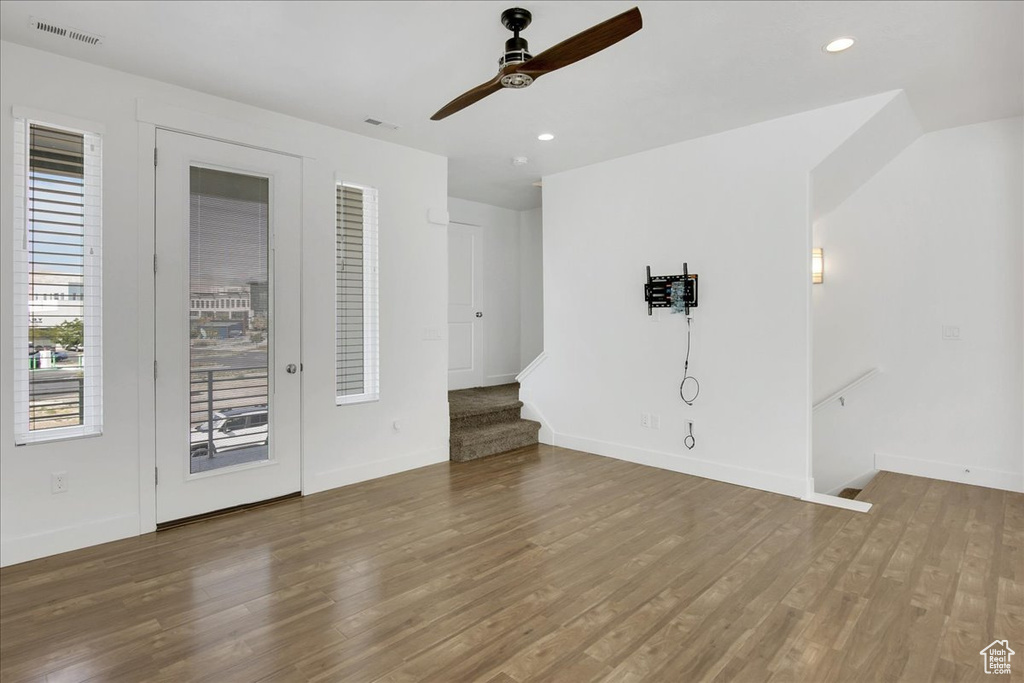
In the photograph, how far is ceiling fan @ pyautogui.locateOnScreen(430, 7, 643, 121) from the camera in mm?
2059

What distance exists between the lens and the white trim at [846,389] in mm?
4625

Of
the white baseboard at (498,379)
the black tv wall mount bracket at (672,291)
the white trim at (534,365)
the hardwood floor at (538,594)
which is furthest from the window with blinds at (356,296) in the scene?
the white baseboard at (498,379)

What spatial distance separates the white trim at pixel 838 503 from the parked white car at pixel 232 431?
4.06 m

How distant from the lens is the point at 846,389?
473 cm

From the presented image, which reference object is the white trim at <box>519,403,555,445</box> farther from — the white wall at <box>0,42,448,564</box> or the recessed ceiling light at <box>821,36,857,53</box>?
the recessed ceiling light at <box>821,36,857,53</box>

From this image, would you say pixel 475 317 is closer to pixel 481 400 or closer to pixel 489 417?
pixel 481 400

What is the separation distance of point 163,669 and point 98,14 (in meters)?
3.04

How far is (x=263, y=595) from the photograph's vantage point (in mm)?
2564

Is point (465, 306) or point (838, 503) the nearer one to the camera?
point (838, 503)

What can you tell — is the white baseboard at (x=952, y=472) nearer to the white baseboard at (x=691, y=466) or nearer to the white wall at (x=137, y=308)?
the white baseboard at (x=691, y=466)

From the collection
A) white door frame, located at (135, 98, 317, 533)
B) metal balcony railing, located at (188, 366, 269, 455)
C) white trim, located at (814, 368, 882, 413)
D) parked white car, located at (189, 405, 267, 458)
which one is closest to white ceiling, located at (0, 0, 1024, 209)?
white door frame, located at (135, 98, 317, 533)

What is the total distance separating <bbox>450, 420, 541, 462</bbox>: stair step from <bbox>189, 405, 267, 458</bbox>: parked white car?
1.79 metres

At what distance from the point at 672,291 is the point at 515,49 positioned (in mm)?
2681

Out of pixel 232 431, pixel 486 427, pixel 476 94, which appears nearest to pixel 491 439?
pixel 486 427
